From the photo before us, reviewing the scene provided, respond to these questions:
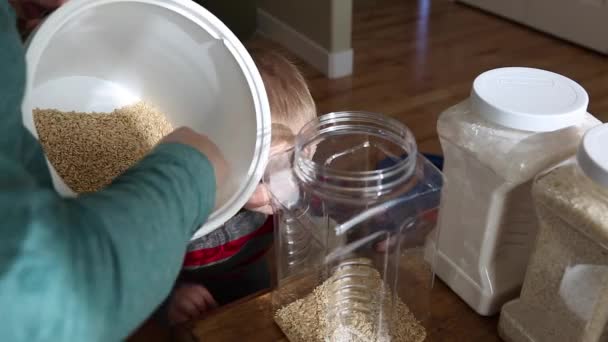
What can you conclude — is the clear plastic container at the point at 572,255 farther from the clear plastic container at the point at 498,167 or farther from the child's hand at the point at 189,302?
the child's hand at the point at 189,302

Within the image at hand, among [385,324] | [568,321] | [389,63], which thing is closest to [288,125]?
[385,324]

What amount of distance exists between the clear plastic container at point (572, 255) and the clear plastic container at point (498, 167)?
5cm

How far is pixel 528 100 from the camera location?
601 millimetres

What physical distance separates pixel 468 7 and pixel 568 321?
268 centimetres

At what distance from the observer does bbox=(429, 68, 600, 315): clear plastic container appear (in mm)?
576

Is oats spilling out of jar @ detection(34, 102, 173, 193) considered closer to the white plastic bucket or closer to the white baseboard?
the white plastic bucket

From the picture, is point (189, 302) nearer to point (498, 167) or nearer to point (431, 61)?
point (498, 167)

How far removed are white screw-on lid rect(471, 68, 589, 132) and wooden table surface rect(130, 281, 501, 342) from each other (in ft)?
0.72

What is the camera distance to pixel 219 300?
113cm

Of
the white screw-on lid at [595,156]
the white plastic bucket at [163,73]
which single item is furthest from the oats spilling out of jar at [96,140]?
the white screw-on lid at [595,156]

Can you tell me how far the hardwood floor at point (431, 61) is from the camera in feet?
7.04

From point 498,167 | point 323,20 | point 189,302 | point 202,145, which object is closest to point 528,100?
point 498,167

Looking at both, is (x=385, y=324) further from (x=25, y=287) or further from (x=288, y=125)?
(x=25, y=287)

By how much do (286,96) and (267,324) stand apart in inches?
13.3
